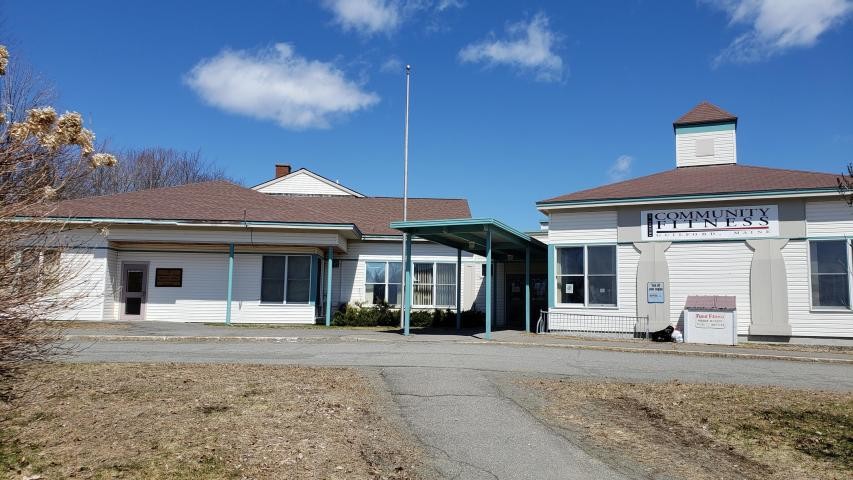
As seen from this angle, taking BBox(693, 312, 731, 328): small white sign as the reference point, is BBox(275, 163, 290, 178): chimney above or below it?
above

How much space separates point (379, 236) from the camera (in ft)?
82.3

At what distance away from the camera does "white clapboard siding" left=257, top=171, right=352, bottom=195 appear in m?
33.7

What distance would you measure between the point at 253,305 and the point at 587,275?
1185cm

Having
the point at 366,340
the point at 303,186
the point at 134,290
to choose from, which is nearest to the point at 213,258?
the point at 134,290

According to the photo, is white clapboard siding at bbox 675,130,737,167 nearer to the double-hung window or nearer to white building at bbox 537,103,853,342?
white building at bbox 537,103,853,342

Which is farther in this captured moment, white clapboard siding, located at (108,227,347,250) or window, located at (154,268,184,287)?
window, located at (154,268,184,287)

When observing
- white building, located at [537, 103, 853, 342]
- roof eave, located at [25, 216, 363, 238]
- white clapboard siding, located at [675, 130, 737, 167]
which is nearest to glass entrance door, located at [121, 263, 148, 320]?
roof eave, located at [25, 216, 363, 238]

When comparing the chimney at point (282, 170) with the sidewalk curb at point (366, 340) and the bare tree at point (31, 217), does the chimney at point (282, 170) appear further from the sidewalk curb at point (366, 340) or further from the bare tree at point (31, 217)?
the bare tree at point (31, 217)

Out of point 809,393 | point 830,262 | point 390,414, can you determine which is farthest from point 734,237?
point 390,414

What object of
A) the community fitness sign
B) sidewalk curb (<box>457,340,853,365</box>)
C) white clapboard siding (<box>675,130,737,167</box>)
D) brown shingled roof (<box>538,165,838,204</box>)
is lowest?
sidewalk curb (<box>457,340,853,365</box>)

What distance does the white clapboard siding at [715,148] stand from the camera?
2325 centimetres

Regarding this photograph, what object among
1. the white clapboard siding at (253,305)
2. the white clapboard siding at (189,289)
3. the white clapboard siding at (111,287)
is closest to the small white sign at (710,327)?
the white clapboard siding at (253,305)

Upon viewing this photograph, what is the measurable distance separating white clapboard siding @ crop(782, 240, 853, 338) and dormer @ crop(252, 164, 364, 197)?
70.3 ft

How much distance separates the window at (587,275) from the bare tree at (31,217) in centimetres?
1675
